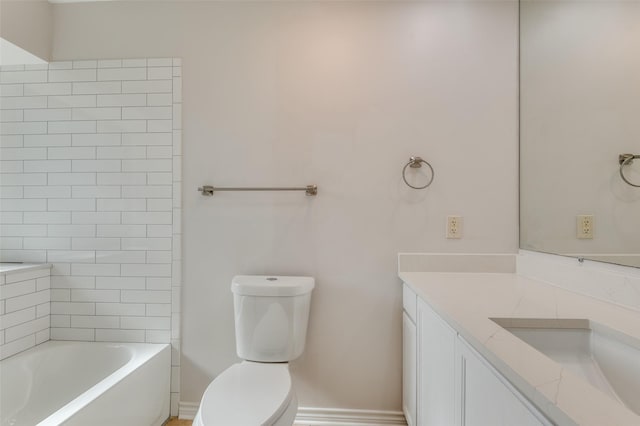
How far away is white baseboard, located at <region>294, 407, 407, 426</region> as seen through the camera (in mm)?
1674

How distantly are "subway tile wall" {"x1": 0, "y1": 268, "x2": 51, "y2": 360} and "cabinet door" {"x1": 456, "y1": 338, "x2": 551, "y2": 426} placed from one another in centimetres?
208

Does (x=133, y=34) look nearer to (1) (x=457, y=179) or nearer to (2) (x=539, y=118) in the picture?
(1) (x=457, y=179)

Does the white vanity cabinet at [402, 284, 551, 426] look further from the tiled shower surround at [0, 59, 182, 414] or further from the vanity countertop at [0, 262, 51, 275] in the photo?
the vanity countertop at [0, 262, 51, 275]

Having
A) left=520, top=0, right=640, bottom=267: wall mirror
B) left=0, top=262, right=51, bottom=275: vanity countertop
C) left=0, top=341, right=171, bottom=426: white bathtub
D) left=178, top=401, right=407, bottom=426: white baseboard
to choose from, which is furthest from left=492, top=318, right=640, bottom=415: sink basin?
left=0, top=262, right=51, bottom=275: vanity countertop

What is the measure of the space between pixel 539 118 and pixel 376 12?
101 cm

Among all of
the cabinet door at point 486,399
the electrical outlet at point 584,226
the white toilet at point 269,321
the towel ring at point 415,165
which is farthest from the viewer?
the towel ring at point 415,165

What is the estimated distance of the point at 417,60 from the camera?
171cm

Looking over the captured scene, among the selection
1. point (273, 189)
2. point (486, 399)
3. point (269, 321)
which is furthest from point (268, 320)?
point (486, 399)

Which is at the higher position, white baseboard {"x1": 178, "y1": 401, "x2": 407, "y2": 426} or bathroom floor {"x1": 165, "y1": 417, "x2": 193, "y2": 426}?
white baseboard {"x1": 178, "y1": 401, "x2": 407, "y2": 426}

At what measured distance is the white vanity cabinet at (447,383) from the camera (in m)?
0.70

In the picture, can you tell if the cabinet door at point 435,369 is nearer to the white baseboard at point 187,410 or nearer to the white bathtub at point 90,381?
the white baseboard at point 187,410

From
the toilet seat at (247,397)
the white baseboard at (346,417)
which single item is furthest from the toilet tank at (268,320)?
the white baseboard at (346,417)

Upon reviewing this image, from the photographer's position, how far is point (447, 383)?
104cm

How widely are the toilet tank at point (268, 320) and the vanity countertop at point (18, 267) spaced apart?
44.5 inches
